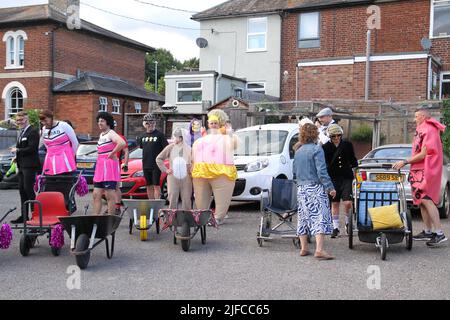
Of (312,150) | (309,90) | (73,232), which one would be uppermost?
(309,90)

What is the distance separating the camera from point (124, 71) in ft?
130

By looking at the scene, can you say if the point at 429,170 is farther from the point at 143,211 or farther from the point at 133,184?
the point at 133,184

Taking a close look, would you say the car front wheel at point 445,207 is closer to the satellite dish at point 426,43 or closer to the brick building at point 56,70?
the satellite dish at point 426,43

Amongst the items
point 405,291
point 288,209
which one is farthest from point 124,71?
point 405,291

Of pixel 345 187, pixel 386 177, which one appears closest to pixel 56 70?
pixel 345 187

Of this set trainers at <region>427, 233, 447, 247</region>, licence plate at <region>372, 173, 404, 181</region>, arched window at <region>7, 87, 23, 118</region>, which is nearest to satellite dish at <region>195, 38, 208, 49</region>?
arched window at <region>7, 87, 23, 118</region>

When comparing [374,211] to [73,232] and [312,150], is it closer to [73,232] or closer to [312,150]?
[312,150]

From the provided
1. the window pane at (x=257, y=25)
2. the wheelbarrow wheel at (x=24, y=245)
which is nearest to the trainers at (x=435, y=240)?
the wheelbarrow wheel at (x=24, y=245)

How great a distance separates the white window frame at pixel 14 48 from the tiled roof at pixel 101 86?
3.11 meters

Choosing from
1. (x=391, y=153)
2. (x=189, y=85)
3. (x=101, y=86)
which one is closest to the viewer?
(x=391, y=153)

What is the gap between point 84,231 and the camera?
6.53 m

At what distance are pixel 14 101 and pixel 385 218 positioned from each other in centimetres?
3145

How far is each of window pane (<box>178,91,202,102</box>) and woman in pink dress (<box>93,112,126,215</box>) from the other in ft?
64.6
